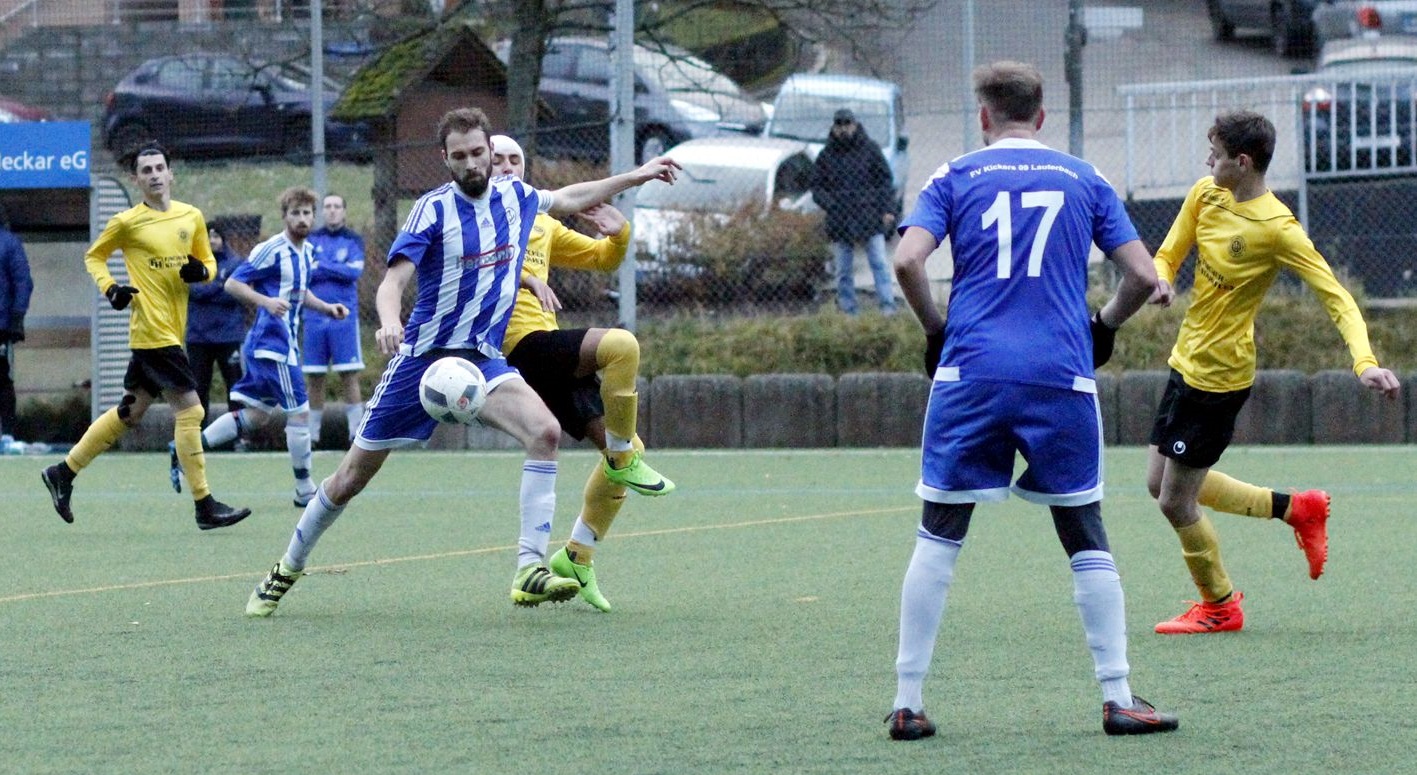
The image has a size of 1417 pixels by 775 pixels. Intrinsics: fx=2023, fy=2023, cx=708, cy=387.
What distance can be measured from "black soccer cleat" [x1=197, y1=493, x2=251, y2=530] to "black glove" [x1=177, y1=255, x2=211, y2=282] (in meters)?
1.19

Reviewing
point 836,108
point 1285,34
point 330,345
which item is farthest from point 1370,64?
point 330,345

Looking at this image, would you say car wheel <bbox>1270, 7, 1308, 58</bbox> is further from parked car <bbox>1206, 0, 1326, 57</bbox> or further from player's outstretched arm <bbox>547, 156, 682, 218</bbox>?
player's outstretched arm <bbox>547, 156, 682, 218</bbox>

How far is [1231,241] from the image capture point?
22.1ft

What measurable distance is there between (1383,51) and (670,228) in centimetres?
804

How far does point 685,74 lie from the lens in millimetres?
18109

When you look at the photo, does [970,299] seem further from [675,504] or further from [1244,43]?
[1244,43]

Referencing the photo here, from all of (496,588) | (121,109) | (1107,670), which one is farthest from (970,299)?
(121,109)

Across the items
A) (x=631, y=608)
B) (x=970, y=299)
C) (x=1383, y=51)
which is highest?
(x=1383, y=51)

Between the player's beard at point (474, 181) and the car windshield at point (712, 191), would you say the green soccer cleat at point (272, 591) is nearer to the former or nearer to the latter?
the player's beard at point (474, 181)

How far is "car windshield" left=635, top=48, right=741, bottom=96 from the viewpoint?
17.9 m

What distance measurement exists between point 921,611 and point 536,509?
2525 millimetres

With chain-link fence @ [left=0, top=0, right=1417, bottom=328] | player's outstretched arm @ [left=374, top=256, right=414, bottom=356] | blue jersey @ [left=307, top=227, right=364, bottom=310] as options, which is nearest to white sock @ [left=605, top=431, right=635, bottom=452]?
player's outstretched arm @ [left=374, top=256, right=414, bottom=356]

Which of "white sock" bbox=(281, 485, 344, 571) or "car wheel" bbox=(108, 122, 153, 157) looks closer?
"white sock" bbox=(281, 485, 344, 571)

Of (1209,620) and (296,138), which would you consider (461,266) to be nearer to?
(1209,620)
